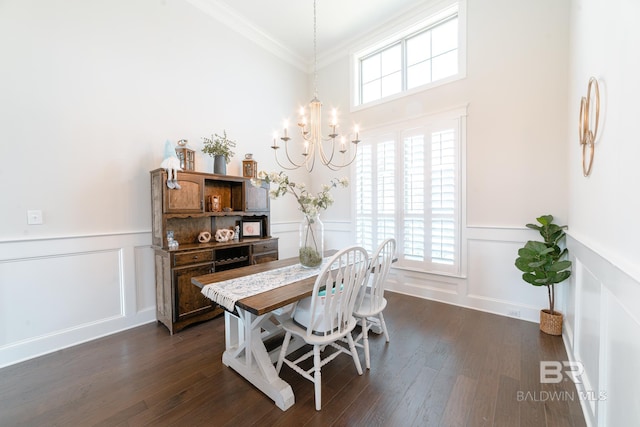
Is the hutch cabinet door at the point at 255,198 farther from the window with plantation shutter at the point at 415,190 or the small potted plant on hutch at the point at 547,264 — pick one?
the small potted plant on hutch at the point at 547,264

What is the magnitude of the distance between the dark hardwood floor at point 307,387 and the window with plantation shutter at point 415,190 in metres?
1.14

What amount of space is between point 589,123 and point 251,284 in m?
2.50

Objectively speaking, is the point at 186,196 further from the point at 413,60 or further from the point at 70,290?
the point at 413,60

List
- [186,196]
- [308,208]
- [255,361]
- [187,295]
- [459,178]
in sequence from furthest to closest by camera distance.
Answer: [459,178], [186,196], [187,295], [308,208], [255,361]

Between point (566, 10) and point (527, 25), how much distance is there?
0.30 m

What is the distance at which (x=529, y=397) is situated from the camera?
5.43 feet

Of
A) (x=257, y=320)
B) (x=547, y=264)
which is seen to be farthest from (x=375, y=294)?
(x=547, y=264)

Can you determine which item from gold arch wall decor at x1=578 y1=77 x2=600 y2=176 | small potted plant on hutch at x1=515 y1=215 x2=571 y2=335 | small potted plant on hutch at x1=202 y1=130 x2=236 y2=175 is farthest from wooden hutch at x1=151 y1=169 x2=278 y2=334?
gold arch wall decor at x1=578 y1=77 x2=600 y2=176

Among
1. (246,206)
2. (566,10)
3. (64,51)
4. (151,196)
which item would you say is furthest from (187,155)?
(566,10)

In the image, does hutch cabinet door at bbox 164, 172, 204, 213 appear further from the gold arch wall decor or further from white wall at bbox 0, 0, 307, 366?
the gold arch wall decor

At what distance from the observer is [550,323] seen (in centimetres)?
243

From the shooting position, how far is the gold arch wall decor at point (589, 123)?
1518mm

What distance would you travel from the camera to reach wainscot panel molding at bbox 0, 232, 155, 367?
6.86 ft

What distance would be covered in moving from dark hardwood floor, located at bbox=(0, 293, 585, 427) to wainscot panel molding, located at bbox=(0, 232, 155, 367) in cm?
17
